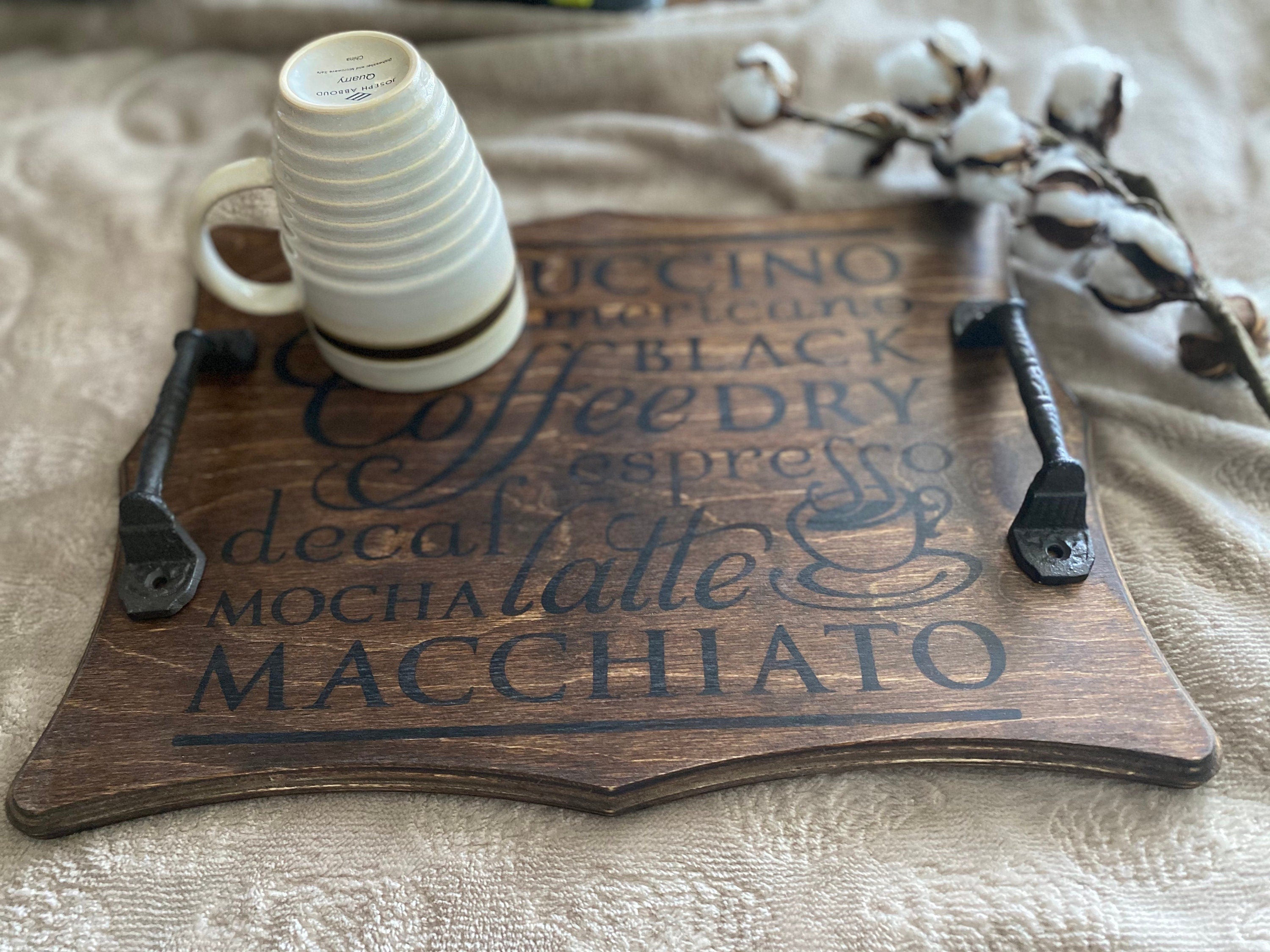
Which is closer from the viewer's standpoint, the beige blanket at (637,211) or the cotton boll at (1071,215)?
the beige blanket at (637,211)

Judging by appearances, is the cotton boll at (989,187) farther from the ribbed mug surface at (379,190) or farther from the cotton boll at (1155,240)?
the ribbed mug surface at (379,190)

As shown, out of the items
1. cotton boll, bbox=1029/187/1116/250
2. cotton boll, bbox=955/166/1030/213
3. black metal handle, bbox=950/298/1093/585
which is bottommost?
black metal handle, bbox=950/298/1093/585

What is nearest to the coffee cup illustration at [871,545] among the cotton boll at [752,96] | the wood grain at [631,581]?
the wood grain at [631,581]

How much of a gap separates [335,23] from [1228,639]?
673mm

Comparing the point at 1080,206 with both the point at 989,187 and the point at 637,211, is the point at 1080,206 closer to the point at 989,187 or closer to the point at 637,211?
the point at 989,187

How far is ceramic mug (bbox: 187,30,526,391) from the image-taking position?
436 millimetres

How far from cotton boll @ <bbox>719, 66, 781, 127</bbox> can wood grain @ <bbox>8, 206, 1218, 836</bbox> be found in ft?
0.38

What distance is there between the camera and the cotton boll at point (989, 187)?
1.87ft

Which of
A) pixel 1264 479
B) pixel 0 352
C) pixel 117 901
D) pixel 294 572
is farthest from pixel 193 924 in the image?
pixel 1264 479

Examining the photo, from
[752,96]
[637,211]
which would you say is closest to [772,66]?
[752,96]

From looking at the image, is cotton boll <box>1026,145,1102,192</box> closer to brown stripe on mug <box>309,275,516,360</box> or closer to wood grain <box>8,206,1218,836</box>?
wood grain <box>8,206,1218,836</box>

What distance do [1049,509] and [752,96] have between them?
333 millimetres

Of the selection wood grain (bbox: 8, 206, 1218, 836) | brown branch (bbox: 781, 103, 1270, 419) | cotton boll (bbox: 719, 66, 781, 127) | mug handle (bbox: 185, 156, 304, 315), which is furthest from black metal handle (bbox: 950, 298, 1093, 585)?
mug handle (bbox: 185, 156, 304, 315)

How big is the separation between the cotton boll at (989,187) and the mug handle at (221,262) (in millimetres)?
378
